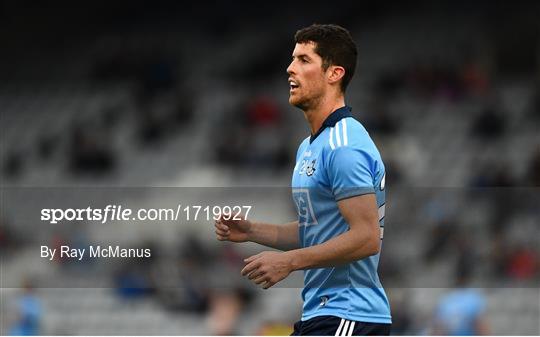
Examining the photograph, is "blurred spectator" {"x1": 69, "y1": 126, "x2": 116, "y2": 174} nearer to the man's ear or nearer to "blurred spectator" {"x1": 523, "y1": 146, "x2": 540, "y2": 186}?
"blurred spectator" {"x1": 523, "y1": 146, "x2": 540, "y2": 186}

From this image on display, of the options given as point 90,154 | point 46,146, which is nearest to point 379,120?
point 90,154

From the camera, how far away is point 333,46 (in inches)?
172

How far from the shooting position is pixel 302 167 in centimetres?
435

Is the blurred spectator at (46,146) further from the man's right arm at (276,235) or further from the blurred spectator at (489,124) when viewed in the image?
the man's right arm at (276,235)

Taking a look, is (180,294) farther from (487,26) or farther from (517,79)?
(487,26)

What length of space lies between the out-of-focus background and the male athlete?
21.9ft

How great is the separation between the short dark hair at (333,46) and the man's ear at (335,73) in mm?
13

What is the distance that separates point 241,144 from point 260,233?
11.3 meters

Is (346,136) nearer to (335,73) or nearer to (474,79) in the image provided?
(335,73)

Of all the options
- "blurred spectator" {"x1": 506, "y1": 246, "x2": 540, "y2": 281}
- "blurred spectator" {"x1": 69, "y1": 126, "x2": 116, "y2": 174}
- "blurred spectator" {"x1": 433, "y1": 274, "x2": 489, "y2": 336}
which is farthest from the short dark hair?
"blurred spectator" {"x1": 69, "y1": 126, "x2": 116, "y2": 174}

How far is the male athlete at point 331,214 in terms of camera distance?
403cm

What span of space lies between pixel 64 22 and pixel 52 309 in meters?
7.99

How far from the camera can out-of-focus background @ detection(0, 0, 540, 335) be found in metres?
13.0

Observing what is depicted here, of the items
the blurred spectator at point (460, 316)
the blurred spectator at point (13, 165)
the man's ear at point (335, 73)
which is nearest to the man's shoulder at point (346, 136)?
the man's ear at point (335, 73)
